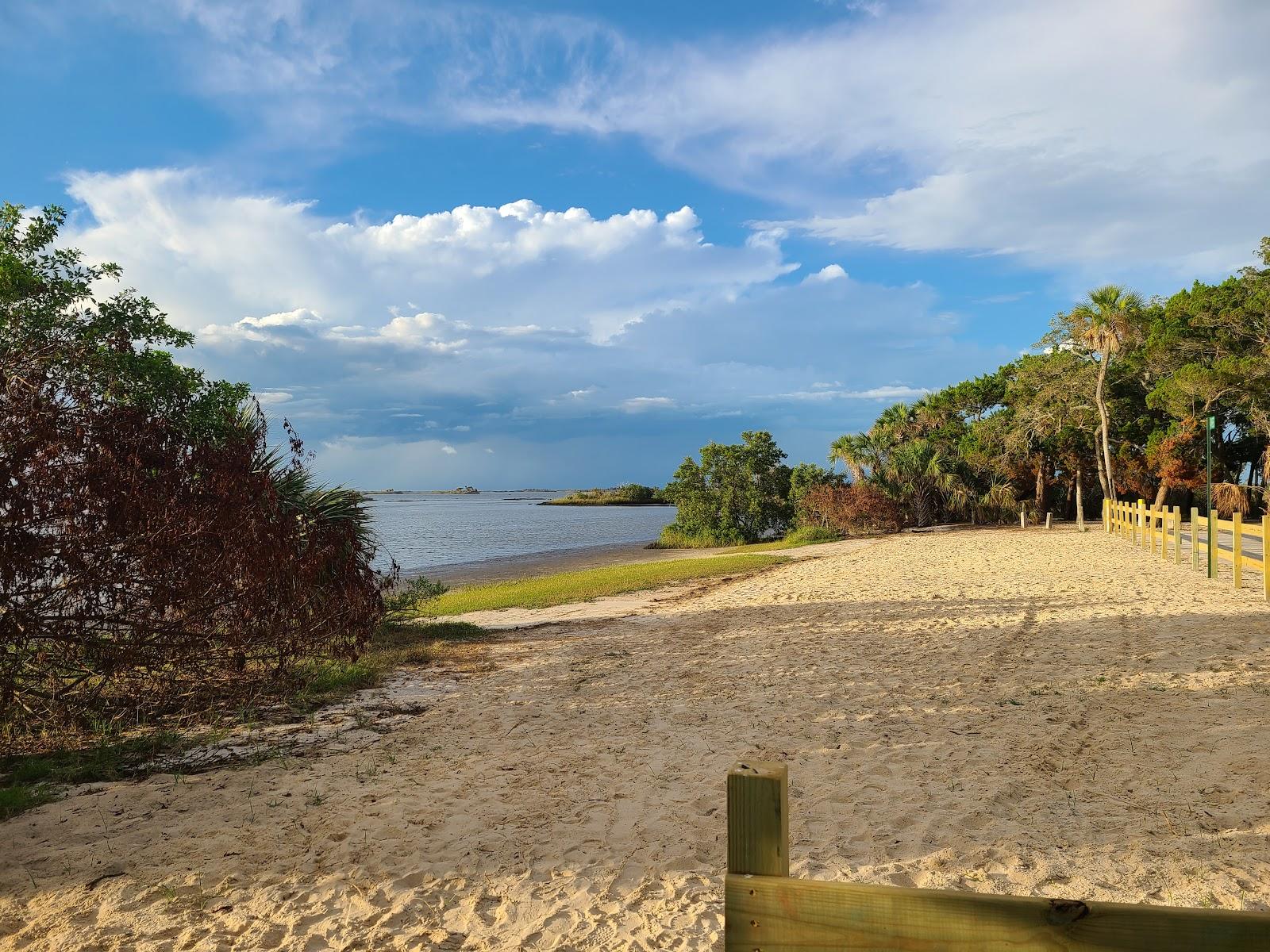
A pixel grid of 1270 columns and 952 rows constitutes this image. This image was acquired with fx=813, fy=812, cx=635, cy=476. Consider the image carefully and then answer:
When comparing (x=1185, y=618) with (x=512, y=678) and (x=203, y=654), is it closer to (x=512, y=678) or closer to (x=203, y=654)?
(x=512, y=678)

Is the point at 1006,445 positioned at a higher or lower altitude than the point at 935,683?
higher

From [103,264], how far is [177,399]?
2089 millimetres

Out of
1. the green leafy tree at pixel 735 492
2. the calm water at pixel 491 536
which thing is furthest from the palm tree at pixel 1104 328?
the calm water at pixel 491 536

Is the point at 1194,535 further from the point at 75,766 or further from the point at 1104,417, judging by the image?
the point at 75,766

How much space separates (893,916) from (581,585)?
1886 centimetres

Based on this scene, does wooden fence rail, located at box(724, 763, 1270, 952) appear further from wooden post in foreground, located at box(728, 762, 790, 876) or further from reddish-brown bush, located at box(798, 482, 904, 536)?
reddish-brown bush, located at box(798, 482, 904, 536)

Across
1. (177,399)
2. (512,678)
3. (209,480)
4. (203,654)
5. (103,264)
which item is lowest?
(512,678)

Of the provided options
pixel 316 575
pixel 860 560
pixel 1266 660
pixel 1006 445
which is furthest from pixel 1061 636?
pixel 1006 445

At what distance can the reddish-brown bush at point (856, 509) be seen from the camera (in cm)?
3556

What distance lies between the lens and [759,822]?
1699 mm

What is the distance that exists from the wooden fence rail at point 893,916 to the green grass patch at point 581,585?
14.5 m

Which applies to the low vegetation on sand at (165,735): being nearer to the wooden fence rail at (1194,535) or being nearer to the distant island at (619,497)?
the wooden fence rail at (1194,535)

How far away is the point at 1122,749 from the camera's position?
6.02m

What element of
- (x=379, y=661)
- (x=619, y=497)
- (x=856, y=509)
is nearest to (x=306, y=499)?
(x=379, y=661)
